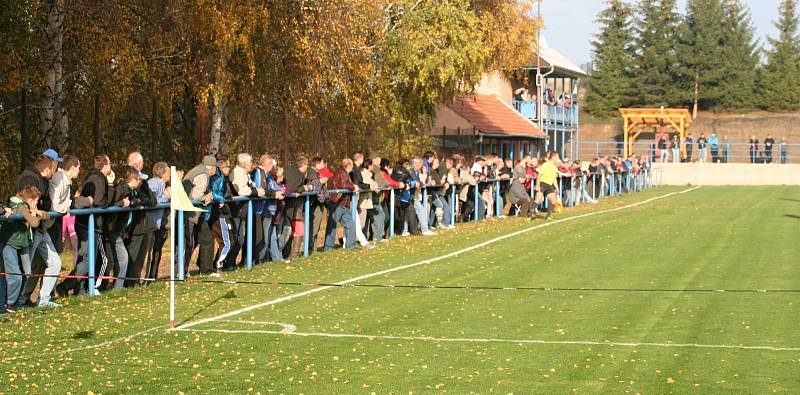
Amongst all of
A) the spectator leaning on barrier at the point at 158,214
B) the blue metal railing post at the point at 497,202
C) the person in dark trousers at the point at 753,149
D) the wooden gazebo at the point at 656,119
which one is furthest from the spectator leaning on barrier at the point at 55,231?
the person in dark trousers at the point at 753,149

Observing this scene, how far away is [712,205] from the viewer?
3978 cm

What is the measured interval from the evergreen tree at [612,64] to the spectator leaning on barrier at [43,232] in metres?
86.2

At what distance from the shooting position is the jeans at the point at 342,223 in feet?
76.6

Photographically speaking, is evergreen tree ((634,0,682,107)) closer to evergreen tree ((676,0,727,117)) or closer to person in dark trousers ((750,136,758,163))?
evergreen tree ((676,0,727,117))

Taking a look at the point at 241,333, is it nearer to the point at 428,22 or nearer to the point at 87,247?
the point at 87,247

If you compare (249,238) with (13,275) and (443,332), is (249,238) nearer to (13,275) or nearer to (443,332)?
(13,275)

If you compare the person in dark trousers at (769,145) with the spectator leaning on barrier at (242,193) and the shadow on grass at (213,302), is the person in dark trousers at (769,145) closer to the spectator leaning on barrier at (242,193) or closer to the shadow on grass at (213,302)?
the spectator leaning on barrier at (242,193)

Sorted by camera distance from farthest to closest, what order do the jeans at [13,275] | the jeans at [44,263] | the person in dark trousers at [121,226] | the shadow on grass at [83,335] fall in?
the person in dark trousers at [121,226] → the jeans at [44,263] → the jeans at [13,275] → the shadow on grass at [83,335]

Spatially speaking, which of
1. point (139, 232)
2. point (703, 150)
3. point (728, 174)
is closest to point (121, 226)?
point (139, 232)

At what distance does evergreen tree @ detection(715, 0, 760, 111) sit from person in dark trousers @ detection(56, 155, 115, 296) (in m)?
88.7

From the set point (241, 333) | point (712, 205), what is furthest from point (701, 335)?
point (712, 205)

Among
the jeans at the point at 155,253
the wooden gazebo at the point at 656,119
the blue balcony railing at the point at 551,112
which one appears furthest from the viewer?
the wooden gazebo at the point at 656,119

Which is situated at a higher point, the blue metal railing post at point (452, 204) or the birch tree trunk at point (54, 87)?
the birch tree trunk at point (54, 87)

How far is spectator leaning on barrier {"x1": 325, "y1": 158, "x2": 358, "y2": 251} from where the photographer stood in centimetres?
2338
